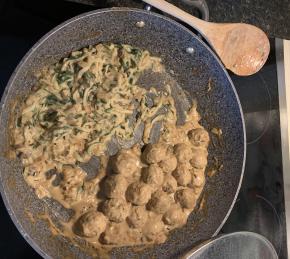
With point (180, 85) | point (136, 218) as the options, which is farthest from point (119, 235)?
point (180, 85)

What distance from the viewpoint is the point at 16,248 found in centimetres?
138

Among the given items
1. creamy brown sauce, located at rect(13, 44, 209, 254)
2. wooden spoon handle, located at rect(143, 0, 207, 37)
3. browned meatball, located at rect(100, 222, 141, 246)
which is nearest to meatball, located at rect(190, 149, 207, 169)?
creamy brown sauce, located at rect(13, 44, 209, 254)

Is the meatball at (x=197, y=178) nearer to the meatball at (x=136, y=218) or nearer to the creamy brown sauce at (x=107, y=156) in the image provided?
the creamy brown sauce at (x=107, y=156)

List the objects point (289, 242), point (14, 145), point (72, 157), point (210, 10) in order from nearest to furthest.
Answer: point (14, 145) → point (72, 157) → point (210, 10) → point (289, 242)

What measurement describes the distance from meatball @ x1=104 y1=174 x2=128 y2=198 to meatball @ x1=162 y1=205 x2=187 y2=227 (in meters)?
0.19

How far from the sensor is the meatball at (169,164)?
1524mm

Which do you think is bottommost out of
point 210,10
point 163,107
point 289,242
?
point 289,242

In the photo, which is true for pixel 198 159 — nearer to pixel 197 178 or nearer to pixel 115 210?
pixel 197 178

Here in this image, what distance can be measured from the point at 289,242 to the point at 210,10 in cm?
100

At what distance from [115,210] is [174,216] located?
0.76 feet

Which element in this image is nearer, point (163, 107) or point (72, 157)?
point (72, 157)

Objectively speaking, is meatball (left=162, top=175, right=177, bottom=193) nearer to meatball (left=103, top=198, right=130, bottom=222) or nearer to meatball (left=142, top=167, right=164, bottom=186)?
meatball (left=142, top=167, right=164, bottom=186)

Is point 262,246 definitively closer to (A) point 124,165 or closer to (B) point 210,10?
(A) point 124,165

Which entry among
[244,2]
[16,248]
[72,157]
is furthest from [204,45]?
[16,248]
